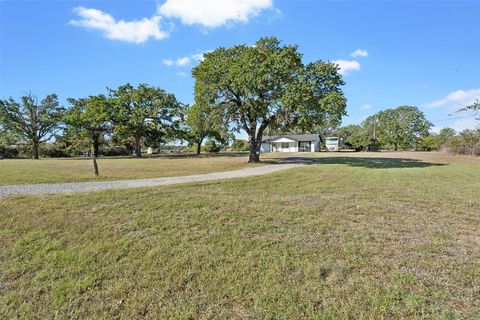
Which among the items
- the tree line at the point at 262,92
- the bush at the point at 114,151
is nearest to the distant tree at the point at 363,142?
the tree line at the point at 262,92

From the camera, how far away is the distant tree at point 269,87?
18500 mm

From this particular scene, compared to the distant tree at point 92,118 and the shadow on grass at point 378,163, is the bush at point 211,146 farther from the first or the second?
the shadow on grass at point 378,163

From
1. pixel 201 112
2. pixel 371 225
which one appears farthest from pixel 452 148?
pixel 371 225

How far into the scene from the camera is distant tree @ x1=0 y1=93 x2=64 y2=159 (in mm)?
39500

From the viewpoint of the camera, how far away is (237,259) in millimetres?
3910

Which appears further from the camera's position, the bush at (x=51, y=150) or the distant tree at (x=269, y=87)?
the bush at (x=51, y=150)

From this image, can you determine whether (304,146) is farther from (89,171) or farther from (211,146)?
(89,171)

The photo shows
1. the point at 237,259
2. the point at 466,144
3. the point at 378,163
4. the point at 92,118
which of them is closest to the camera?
the point at 237,259

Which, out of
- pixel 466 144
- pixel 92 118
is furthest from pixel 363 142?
pixel 92 118

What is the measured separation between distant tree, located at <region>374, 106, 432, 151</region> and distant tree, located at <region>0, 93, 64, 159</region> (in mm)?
68798

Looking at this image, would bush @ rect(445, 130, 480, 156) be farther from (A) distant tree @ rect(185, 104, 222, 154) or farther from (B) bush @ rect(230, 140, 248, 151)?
(B) bush @ rect(230, 140, 248, 151)

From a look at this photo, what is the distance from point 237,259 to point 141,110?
36.6 m

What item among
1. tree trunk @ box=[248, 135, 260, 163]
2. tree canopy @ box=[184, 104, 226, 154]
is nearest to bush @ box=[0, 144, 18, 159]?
tree canopy @ box=[184, 104, 226, 154]

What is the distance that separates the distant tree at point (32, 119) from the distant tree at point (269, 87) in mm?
32406
